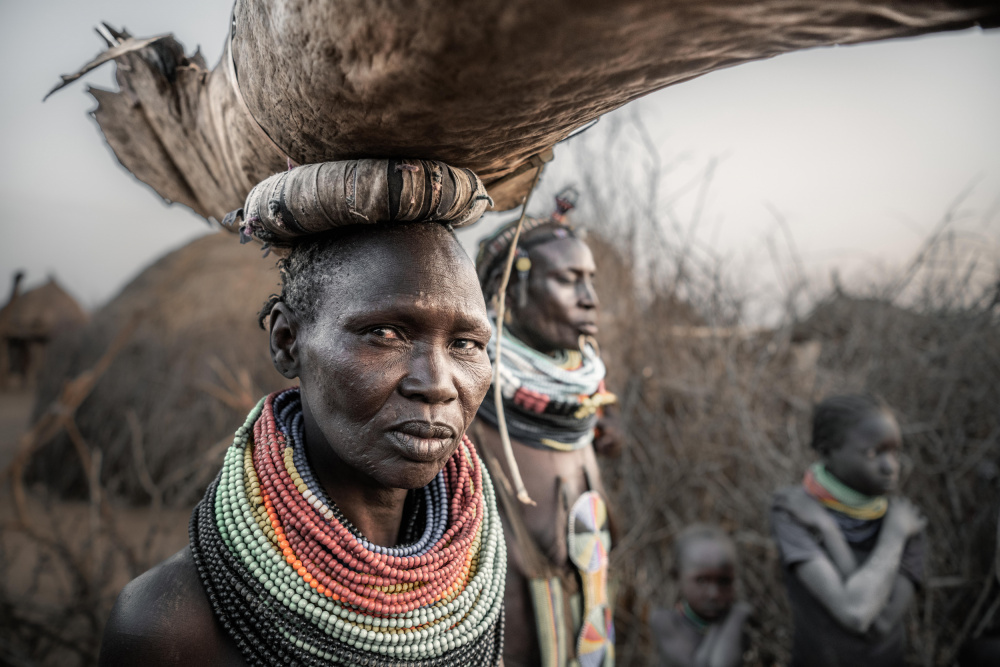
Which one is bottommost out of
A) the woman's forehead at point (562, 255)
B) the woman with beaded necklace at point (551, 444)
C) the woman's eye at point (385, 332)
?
the woman with beaded necklace at point (551, 444)

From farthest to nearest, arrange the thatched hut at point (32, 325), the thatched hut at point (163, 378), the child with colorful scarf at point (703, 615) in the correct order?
the thatched hut at point (32, 325) → the thatched hut at point (163, 378) → the child with colorful scarf at point (703, 615)

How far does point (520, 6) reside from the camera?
2.43ft

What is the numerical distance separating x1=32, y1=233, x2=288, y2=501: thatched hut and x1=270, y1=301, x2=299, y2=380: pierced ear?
5176mm

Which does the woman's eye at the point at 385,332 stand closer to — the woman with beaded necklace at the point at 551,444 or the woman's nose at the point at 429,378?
the woman's nose at the point at 429,378

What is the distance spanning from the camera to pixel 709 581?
3.09 meters

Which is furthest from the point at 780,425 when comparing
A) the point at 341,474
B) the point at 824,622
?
the point at 341,474

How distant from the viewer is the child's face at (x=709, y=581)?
→ 121 inches

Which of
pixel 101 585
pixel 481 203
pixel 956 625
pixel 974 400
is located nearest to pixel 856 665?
pixel 956 625

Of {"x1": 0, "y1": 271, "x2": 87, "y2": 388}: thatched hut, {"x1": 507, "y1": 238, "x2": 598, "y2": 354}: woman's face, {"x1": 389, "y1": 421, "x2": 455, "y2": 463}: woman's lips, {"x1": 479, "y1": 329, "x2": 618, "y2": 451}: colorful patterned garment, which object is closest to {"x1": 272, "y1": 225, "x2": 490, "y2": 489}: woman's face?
{"x1": 389, "y1": 421, "x2": 455, "y2": 463}: woman's lips

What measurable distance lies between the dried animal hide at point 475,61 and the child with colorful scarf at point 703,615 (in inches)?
99.5

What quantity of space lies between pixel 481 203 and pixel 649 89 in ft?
1.38

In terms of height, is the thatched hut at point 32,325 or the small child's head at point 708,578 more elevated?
the small child's head at point 708,578

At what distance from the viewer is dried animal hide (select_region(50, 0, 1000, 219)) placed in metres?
0.76

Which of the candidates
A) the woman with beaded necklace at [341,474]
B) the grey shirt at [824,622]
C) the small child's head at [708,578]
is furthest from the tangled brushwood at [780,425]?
the woman with beaded necklace at [341,474]
